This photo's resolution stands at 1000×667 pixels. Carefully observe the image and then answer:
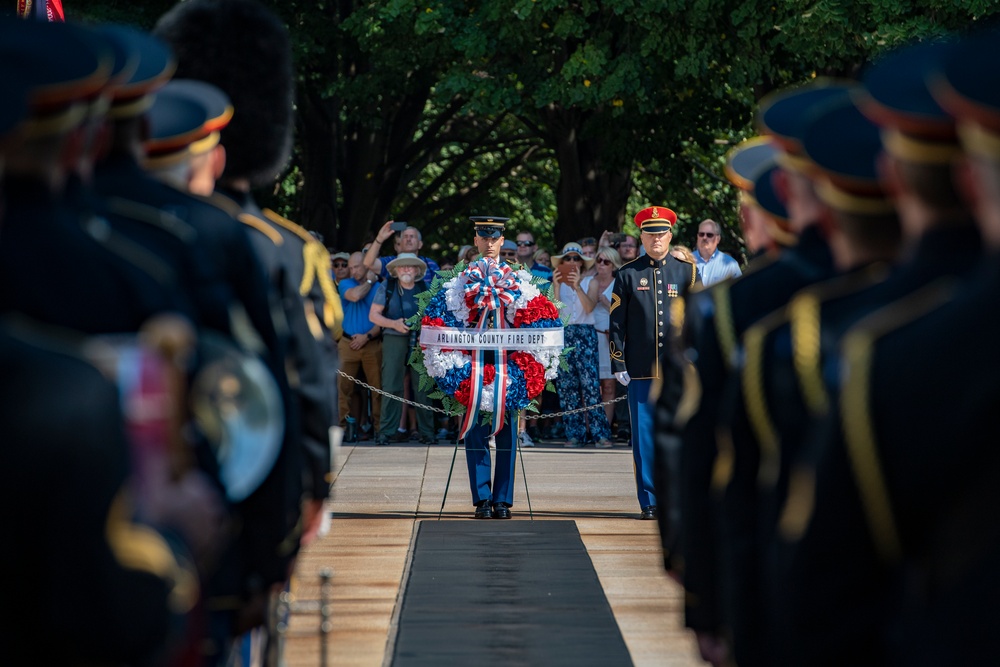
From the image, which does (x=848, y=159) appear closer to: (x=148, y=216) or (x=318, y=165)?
(x=148, y=216)

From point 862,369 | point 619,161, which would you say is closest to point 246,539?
point 862,369

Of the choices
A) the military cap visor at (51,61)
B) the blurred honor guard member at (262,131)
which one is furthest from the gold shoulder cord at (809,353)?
the blurred honor guard member at (262,131)

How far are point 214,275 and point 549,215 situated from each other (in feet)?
94.3

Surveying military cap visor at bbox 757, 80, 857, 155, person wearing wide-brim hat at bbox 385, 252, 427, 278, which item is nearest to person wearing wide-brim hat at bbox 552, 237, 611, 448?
person wearing wide-brim hat at bbox 385, 252, 427, 278

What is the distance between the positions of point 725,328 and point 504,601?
4.46 metres

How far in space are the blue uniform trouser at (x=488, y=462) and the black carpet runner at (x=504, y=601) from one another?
31 cm

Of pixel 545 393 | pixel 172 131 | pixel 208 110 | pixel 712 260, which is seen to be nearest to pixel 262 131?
pixel 208 110

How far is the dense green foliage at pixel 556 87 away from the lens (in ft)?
58.1

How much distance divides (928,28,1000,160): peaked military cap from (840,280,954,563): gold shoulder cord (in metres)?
0.22

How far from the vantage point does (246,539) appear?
4227mm

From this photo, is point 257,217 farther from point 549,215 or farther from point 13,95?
point 549,215

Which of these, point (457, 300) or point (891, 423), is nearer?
point (891, 423)

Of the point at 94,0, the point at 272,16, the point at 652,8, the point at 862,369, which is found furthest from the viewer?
the point at 94,0

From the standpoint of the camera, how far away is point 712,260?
14617mm
